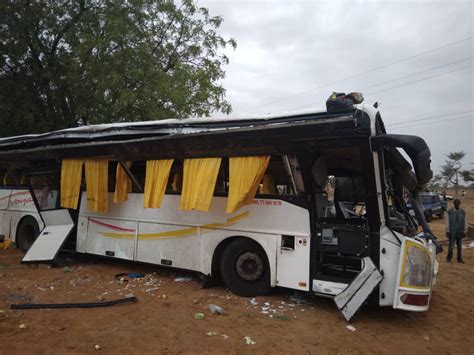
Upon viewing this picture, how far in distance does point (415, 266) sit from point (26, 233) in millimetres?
9731

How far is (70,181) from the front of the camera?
833cm

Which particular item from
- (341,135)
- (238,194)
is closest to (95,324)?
(238,194)

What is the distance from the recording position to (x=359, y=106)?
5074mm

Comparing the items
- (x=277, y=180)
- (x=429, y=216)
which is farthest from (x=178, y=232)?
(x=429, y=216)

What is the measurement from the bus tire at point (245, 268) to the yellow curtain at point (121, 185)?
105 inches

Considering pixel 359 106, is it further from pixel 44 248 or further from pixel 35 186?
pixel 35 186

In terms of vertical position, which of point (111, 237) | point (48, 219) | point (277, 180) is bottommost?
point (111, 237)

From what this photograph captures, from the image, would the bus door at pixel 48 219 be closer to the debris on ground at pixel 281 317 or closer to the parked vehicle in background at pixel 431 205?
the debris on ground at pixel 281 317

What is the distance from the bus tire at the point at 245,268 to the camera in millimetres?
6020

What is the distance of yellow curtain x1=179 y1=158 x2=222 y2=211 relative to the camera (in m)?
6.13

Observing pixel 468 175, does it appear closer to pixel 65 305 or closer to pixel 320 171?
pixel 320 171

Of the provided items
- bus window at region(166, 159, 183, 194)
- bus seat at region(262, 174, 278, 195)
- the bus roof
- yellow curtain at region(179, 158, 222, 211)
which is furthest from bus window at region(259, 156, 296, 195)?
bus window at region(166, 159, 183, 194)

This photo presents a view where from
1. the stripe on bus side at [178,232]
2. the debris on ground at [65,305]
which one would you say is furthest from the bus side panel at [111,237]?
the debris on ground at [65,305]

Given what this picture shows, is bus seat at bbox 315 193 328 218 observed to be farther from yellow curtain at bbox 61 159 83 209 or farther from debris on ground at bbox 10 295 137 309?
yellow curtain at bbox 61 159 83 209
